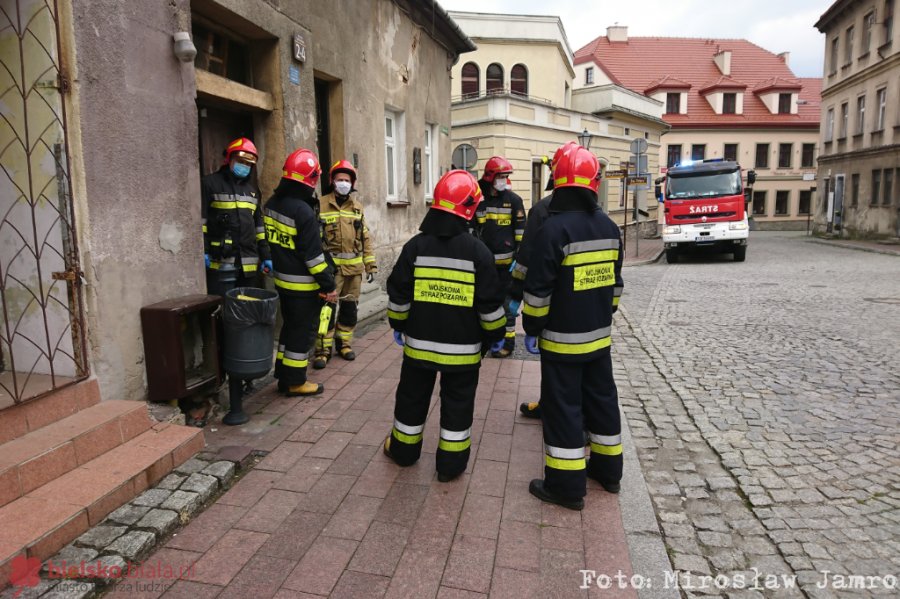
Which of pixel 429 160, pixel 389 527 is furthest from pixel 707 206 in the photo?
pixel 389 527

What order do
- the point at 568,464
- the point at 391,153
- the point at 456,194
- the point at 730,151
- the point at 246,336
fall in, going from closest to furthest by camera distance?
the point at 568,464 < the point at 456,194 < the point at 246,336 < the point at 391,153 < the point at 730,151

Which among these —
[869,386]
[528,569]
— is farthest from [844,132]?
[528,569]

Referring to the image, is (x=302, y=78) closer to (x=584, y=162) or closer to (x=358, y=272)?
(x=358, y=272)

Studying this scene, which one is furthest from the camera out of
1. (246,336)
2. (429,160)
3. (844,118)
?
(844,118)

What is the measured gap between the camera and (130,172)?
13.1 ft

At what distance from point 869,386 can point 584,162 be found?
13.0 ft

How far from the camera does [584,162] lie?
11.7ft

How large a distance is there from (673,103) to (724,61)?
18.0ft

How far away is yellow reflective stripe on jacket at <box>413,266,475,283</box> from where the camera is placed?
141 inches

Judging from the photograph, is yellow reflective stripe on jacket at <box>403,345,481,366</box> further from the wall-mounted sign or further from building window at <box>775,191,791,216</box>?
building window at <box>775,191,791,216</box>

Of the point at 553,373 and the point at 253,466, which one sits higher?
the point at 553,373

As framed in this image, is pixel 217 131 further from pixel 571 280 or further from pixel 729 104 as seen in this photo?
pixel 729 104

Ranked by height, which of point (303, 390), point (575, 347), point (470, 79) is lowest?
point (303, 390)

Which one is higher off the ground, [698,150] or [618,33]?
[618,33]
